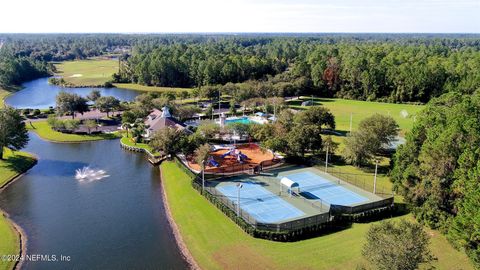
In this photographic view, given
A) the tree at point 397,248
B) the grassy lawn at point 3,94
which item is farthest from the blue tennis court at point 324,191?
the grassy lawn at point 3,94

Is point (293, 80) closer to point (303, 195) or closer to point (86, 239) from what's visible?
point (303, 195)

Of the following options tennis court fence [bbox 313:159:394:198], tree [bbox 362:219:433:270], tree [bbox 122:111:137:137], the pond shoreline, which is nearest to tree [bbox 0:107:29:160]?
tree [bbox 122:111:137:137]

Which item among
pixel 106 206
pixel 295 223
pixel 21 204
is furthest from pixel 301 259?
pixel 21 204

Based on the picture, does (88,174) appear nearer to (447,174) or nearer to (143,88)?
(447,174)

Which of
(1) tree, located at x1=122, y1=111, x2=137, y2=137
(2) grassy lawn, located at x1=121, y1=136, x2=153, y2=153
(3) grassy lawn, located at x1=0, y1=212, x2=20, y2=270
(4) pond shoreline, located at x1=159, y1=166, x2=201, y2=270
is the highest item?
(1) tree, located at x1=122, y1=111, x2=137, y2=137

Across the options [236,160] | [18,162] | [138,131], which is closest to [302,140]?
[236,160]

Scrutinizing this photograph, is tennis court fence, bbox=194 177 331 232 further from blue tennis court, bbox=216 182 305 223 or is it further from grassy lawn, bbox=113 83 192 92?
grassy lawn, bbox=113 83 192 92
